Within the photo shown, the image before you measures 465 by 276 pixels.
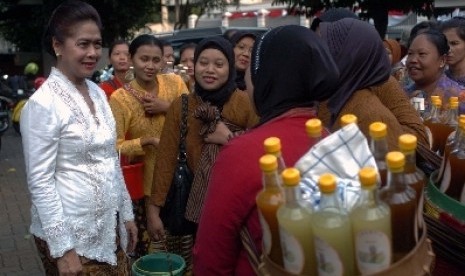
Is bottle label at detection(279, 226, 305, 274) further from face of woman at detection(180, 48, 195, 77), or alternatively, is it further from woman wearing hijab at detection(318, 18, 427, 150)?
face of woman at detection(180, 48, 195, 77)

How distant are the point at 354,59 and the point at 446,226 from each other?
0.88m

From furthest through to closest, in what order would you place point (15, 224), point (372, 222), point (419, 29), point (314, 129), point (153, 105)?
point (15, 224)
point (419, 29)
point (153, 105)
point (314, 129)
point (372, 222)

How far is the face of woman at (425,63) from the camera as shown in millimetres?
4340

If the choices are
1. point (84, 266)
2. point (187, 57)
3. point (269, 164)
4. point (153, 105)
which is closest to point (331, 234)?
Answer: point (269, 164)

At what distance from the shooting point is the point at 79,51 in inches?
111

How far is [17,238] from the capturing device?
5.96m

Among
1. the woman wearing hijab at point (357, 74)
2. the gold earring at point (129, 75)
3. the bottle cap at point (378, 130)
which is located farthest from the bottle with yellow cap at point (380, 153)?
the gold earring at point (129, 75)

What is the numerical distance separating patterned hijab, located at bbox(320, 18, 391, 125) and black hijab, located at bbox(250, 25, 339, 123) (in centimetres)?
58

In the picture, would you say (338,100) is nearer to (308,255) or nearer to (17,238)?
(308,255)

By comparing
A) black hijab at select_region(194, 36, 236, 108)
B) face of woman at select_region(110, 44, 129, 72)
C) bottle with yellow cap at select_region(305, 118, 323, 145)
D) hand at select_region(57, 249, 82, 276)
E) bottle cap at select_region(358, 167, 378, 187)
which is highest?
bottle with yellow cap at select_region(305, 118, 323, 145)

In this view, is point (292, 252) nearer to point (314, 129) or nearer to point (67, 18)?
point (314, 129)

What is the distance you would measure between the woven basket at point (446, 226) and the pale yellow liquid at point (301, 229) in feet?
2.01

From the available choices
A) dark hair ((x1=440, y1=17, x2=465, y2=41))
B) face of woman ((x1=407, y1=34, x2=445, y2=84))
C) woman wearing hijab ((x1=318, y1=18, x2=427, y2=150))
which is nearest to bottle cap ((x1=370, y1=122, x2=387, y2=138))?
woman wearing hijab ((x1=318, y1=18, x2=427, y2=150))

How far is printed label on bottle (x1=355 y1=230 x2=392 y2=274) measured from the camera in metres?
1.46
